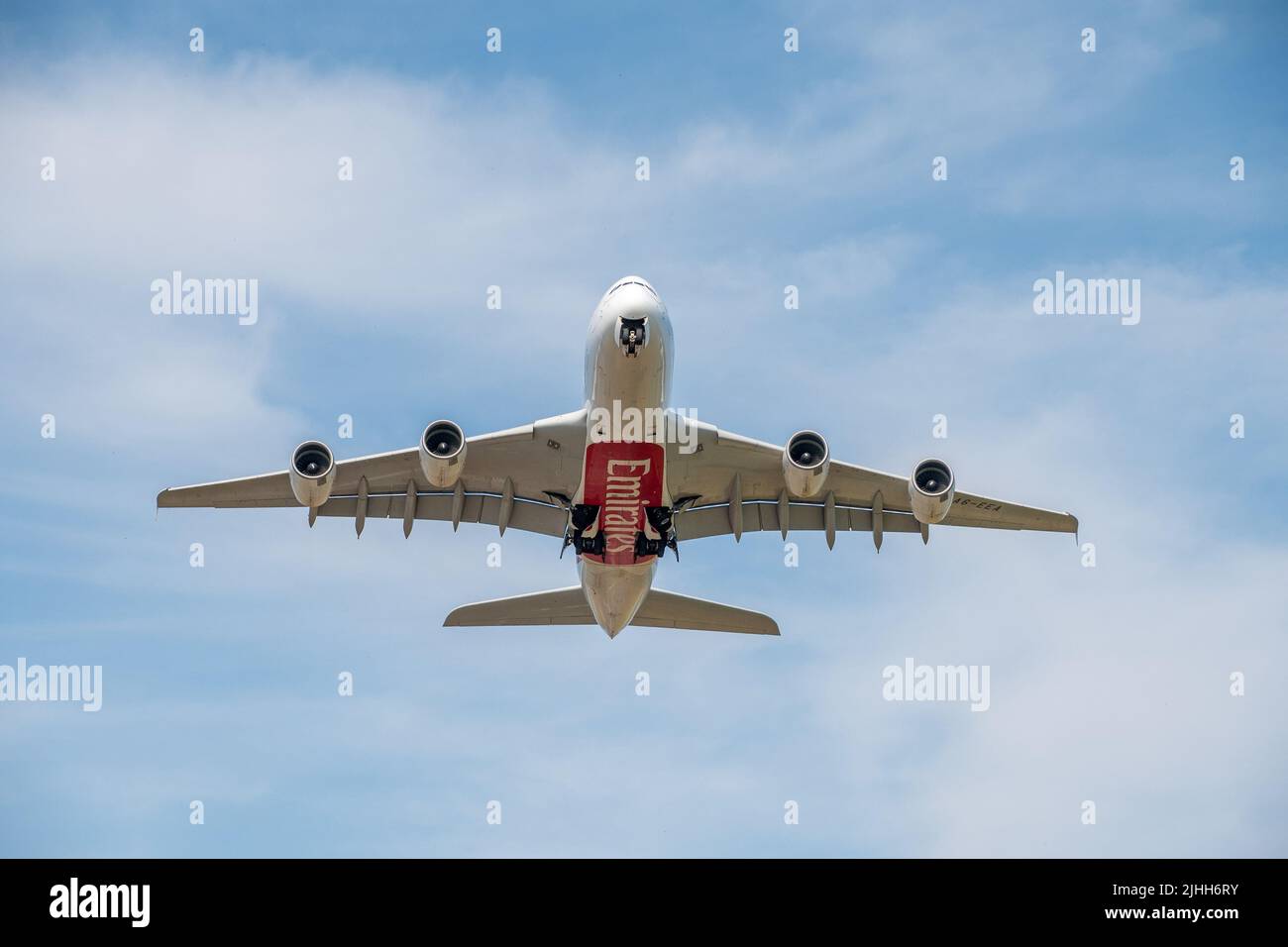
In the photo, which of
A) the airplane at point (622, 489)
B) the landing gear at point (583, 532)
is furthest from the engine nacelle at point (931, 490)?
the landing gear at point (583, 532)

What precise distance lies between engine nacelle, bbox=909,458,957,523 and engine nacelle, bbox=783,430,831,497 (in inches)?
70.8

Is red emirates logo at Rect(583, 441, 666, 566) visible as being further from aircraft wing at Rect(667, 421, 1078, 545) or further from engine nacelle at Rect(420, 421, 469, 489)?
engine nacelle at Rect(420, 421, 469, 489)

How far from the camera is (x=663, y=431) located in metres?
24.8

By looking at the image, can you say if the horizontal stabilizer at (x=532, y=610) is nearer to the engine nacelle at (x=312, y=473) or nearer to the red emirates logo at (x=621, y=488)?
the red emirates logo at (x=621, y=488)

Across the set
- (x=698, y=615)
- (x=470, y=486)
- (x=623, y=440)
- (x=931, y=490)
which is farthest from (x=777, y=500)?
(x=470, y=486)

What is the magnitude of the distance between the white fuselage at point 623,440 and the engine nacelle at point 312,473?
16.5 ft

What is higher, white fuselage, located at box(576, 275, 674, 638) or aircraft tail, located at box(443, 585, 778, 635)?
white fuselage, located at box(576, 275, 674, 638)

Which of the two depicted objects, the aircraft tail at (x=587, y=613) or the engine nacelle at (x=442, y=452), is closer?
the engine nacelle at (x=442, y=452)

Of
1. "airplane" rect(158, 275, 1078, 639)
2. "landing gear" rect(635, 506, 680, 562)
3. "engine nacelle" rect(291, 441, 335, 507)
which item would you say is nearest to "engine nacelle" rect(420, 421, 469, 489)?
"airplane" rect(158, 275, 1078, 639)

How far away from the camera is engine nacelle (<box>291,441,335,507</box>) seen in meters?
24.6

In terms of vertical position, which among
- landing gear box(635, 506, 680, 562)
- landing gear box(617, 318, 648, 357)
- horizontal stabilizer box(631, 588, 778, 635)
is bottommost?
horizontal stabilizer box(631, 588, 778, 635)

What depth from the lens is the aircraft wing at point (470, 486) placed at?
26516 mm
